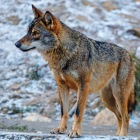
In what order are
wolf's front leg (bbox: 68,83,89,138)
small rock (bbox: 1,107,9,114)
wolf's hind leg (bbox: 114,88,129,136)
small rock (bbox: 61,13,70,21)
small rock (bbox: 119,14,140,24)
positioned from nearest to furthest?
1. wolf's front leg (bbox: 68,83,89,138)
2. wolf's hind leg (bbox: 114,88,129,136)
3. small rock (bbox: 1,107,9,114)
4. small rock (bbox: 61,13,70,21)
5. small rock (bbox: 119,14,140,24)

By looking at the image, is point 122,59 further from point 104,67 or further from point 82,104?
point 82,104

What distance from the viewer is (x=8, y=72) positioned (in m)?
11.6

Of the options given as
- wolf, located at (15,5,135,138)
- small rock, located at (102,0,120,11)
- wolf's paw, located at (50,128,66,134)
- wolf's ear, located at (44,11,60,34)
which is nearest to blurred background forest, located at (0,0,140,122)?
small rock, located at (102,0,120,11)

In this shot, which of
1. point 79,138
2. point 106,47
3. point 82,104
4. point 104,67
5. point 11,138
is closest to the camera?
point 11,138

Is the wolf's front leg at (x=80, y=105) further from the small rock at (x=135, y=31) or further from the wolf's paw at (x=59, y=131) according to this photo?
the small rock at (x=135, y=31)

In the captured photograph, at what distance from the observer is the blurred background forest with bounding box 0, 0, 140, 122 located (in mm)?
9070

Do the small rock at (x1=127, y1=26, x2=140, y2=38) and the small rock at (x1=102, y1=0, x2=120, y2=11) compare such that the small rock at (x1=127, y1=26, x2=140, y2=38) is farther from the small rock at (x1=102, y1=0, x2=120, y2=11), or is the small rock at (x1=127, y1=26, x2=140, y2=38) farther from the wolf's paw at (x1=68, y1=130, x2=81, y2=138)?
the wolf's paw at (x1=68, y1=130, x2=81, y2=138)

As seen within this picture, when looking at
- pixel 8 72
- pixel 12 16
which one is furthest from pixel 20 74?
pixel 12 16

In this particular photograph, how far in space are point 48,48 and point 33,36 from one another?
32 centimetres

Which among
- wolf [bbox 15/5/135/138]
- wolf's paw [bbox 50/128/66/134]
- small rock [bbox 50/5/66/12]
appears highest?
wolf [bbox 15/5/135/138]

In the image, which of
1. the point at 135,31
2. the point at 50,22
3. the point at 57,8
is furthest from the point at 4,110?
the point at 57,8

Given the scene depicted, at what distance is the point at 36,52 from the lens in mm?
13164

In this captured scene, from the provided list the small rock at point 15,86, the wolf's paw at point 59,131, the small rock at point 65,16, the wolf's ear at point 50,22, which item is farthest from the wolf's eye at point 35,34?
the small rock at point 65,16

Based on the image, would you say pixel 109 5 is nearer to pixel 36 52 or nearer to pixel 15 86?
pixel 36 52
